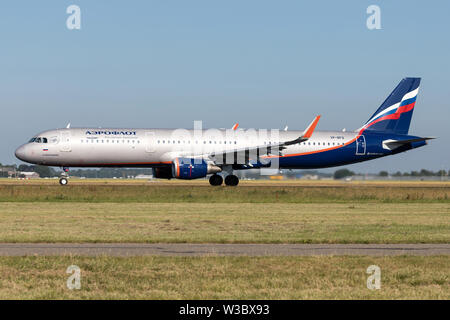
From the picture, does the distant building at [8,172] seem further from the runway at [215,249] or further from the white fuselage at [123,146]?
the runway at [215,249]

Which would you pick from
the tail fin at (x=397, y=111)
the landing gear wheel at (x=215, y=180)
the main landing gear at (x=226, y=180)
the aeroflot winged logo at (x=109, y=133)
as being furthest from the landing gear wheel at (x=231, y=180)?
the tail fin at (x=397, y=111)

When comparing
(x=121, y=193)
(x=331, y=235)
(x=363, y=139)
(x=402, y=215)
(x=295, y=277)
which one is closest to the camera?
(x=295, y=277)

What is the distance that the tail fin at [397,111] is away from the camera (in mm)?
57844

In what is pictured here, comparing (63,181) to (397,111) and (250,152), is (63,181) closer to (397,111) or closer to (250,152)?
(250,152)

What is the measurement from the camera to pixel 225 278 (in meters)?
13.2

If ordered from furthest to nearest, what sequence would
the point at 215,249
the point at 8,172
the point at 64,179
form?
the point at 8,172
the point at 64,179
the point at 215,249

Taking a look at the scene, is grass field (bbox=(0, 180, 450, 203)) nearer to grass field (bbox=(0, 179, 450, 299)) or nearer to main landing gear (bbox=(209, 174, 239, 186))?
grass field (bbox=(0, 179, 450, 299))

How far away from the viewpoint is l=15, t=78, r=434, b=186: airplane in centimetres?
4938

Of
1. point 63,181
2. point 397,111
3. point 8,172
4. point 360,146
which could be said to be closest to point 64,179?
point 63,181

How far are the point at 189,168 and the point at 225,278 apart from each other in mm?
33841

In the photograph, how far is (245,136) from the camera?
5250 cm

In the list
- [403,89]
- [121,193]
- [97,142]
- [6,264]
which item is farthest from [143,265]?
[403,89]

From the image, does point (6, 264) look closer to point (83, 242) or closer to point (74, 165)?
point (83, 242)
